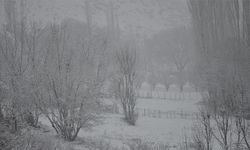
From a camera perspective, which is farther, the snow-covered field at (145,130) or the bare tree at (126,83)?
the bare tree at (126,83)

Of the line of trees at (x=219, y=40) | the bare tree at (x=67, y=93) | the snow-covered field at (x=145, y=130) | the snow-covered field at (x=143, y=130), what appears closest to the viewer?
the bare tree at (x=67, y=93)

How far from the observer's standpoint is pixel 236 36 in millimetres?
26250

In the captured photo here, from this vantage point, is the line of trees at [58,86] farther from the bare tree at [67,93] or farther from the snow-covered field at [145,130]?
the snow-covered field at [145,130]

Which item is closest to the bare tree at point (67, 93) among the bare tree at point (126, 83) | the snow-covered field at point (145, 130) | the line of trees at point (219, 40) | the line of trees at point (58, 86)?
the line of trees at point (58, 86)

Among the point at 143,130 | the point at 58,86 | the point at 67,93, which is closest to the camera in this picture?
the point at 67,93

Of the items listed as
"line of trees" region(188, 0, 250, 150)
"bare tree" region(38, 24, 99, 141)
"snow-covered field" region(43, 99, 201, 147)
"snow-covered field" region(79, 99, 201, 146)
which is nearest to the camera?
"bare tree" region(38, 24, 99, 141)

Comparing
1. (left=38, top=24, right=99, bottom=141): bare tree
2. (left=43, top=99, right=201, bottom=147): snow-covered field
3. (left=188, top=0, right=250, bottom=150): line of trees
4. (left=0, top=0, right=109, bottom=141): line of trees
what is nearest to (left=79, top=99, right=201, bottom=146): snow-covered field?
(left=43, top=99, right=201, bottom=147): snow-covered field

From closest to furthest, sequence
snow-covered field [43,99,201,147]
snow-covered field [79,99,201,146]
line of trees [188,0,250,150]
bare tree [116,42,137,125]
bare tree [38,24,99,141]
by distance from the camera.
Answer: bare tree [38,24,99,141] → snow-covered field [43,99,201,147] → snow-covered field [79,99,201,146] → bare tree [116,42,137,125] → line of trees [188,0,250,150]

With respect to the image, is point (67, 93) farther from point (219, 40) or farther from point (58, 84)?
point (219, 40)

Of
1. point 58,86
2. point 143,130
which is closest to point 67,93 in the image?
point 58,86

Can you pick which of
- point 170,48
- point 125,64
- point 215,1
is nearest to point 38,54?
point 125,64

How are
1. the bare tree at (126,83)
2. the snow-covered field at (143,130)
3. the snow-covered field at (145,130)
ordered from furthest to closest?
the bare tree at (126,83) < the snow-covered field at (145,130) < the snow-covered field at (143,130)

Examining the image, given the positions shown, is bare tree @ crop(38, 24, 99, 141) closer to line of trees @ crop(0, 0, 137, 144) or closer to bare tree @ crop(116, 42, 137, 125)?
line of trees @ crop(0, 0, 137, 144)

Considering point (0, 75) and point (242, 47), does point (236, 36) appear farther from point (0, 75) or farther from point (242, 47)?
point (0, 75)
